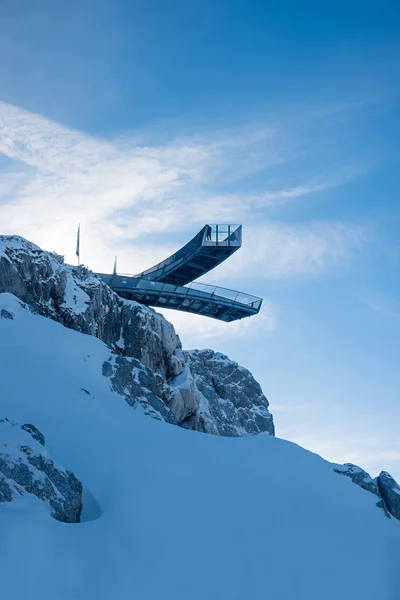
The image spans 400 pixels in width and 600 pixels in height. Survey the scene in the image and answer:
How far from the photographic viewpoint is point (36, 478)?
30.5 feet

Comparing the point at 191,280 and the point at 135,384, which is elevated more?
the point at 191,280

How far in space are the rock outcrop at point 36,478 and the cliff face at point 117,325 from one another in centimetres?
885

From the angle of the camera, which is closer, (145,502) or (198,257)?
(145,502)

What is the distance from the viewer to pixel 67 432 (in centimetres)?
1283

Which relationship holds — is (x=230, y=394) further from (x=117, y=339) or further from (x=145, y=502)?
(x=145, y=502)

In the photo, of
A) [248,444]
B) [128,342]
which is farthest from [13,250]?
[248,444]

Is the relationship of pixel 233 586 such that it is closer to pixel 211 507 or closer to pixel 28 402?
pixel 211 507

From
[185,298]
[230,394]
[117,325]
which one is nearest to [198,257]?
[185,298]

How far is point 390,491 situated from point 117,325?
13313mm

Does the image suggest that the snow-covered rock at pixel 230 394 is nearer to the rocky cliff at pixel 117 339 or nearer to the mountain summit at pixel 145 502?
the rocky cliff at pixel 117 339

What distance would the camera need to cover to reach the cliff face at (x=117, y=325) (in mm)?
20438

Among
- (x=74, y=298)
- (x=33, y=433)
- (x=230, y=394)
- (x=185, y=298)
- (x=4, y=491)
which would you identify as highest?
(x=185, y=298)

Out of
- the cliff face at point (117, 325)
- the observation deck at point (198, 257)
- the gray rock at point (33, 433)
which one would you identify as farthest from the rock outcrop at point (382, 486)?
the observation deck at point (198, 257)

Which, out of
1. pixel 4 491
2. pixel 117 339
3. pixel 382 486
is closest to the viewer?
pixel 4 491
